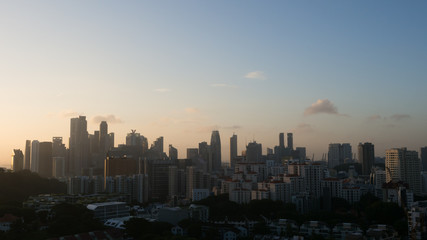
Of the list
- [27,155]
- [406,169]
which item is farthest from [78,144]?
[406,169]

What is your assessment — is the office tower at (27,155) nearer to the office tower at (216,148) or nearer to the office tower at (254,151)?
the office tower at (216,148)

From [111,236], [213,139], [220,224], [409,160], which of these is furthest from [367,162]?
[111,236]

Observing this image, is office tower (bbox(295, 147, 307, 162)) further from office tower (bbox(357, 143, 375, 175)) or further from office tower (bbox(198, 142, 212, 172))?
office tower (bbox(198, 142, 212, 172))

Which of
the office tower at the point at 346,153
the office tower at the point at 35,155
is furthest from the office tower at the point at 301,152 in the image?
the office tower at the point at 35,155

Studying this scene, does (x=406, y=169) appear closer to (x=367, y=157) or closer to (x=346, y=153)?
(x=367, y=157)

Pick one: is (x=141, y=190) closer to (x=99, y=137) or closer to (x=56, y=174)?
(x=56, y=174)

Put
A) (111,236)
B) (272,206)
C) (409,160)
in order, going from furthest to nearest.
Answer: (409,160) < (272,206) < (111,236)
